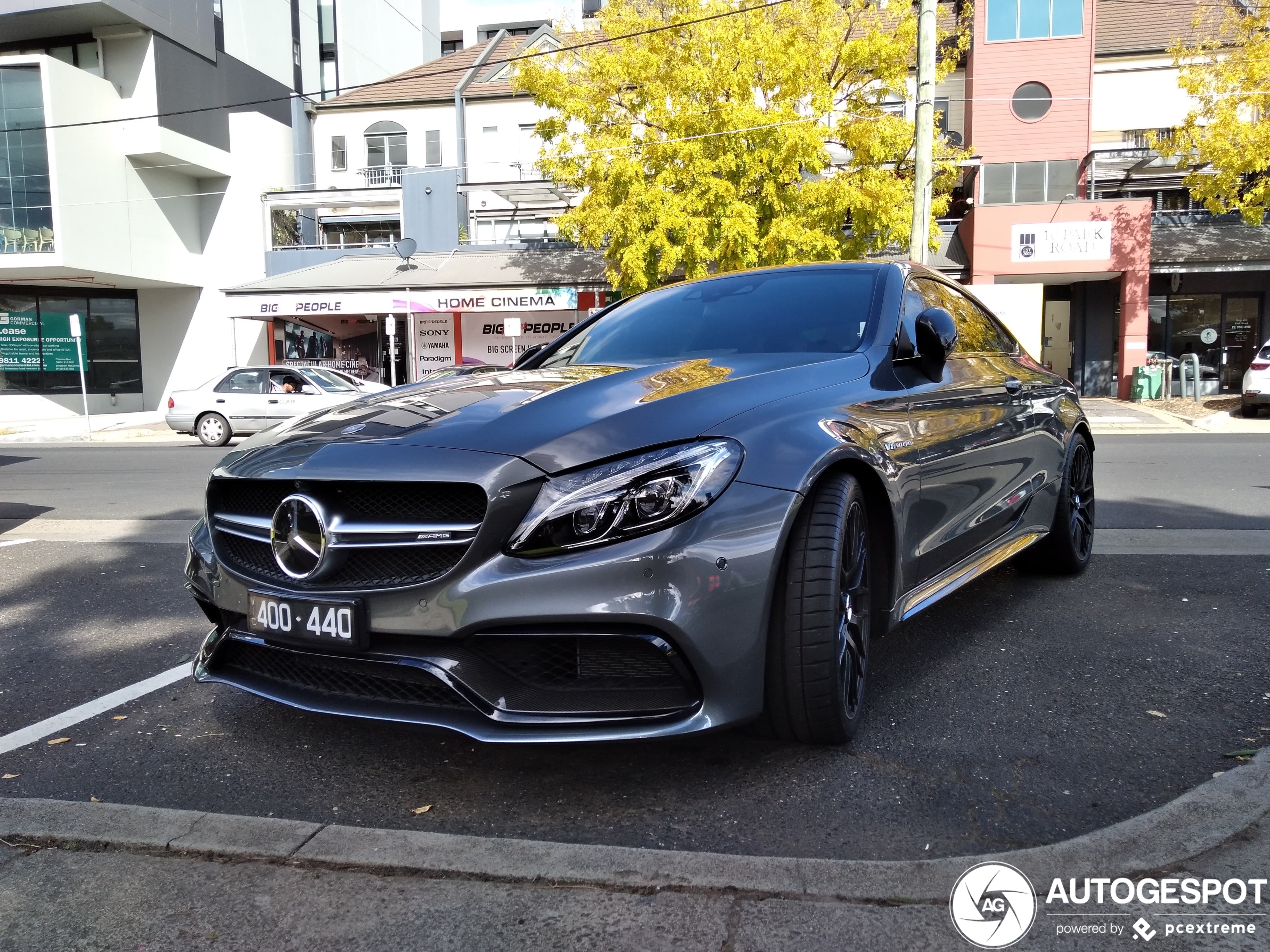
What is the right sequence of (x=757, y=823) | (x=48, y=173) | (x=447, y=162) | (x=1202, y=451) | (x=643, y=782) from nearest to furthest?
(x=757, y=823) < (x=643, y=782) < (x=1202, y=451) < (x=48, y=173) < (x=447, y=162)

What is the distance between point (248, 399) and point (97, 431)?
305 inches

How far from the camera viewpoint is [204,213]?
32.2 meters

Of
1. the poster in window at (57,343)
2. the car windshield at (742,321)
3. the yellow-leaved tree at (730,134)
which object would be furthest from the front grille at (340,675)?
the poster in window at (57,343)

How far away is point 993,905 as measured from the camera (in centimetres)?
206

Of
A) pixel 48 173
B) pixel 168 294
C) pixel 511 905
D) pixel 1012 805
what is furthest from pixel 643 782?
pixel 168 294

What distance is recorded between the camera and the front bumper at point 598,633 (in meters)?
2.32

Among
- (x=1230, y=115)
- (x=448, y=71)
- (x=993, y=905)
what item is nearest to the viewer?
(x=993, y=905)

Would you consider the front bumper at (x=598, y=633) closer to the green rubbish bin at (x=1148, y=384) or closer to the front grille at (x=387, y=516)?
the front grille at (x=387, y=516)

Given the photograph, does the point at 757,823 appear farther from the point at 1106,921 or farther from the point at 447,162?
the point at 447,162

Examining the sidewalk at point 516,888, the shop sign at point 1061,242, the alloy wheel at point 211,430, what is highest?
the shop sign at point 1061,242

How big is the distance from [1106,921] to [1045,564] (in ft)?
11.1

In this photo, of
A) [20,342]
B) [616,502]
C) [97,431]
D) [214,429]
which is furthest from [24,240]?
[616,502]

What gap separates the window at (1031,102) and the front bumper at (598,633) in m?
25.3

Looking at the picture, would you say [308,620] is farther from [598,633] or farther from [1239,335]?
[1239,335]
